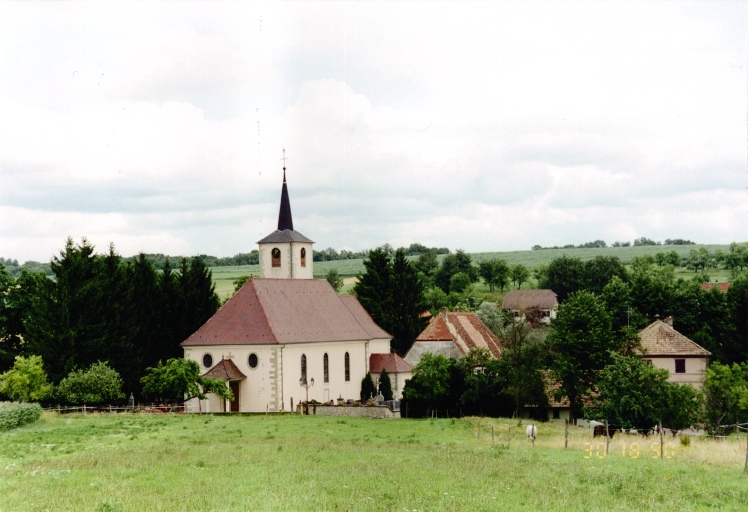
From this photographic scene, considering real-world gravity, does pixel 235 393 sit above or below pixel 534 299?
below

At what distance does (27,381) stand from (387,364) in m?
25.9

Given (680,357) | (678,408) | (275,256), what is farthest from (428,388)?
(680,357)

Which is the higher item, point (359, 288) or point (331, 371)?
point (359, 288)

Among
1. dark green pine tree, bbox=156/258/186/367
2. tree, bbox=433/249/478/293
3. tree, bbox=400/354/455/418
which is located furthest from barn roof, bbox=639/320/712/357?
tree, bbox=433/249/478/293

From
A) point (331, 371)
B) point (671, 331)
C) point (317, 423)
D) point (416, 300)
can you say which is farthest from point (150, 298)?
point (671, 331)

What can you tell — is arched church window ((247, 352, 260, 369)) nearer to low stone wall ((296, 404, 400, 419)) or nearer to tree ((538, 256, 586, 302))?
low stone wall ((296, 404, 400, 419))

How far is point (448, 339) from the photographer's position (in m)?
71.0

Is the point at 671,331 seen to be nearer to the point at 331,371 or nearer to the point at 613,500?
the point at 331,371

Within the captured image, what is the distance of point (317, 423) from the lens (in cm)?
4409

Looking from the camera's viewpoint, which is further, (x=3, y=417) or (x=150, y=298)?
(x=150, y=298)

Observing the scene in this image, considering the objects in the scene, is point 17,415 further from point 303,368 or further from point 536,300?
point 536,300

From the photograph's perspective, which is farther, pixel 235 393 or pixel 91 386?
pixel 235 393

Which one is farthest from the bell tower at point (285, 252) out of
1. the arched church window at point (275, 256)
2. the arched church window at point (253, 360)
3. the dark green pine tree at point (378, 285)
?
the dark green pine tree at point (378, 285)

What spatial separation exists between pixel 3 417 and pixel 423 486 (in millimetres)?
22416
